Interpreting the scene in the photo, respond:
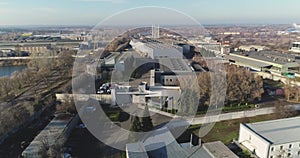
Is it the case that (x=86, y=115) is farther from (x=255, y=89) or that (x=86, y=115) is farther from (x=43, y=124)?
(x=255, y=89)

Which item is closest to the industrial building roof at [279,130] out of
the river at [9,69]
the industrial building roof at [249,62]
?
the industrial building roof at [249,62]

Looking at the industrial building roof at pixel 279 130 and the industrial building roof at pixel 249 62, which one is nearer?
the industrial building roof at pixel 279 130

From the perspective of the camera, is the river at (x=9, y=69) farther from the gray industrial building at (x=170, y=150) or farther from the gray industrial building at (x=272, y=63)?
the gray industrial building at (x=272, y=63)

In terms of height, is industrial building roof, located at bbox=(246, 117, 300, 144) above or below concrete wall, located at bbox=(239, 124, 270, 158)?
above

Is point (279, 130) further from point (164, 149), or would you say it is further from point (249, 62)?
point (249, 62)

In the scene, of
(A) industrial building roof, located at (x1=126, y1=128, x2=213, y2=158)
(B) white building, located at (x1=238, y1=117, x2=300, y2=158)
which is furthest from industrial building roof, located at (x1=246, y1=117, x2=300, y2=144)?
(A) industrial building roof, located at (x1=126, y1=128, x2=213, y2=158)

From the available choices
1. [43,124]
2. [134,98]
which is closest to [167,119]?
[134,98]

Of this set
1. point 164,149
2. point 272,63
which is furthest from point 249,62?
point 164,149

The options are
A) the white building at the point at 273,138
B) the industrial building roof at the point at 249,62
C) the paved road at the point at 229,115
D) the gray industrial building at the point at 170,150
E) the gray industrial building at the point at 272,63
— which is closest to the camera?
the gray industrial building at the point at 170,150

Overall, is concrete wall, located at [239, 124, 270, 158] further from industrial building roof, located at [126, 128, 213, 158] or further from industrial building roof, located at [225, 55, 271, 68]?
industrial building roof, located at [225, 55, 271, 68]
